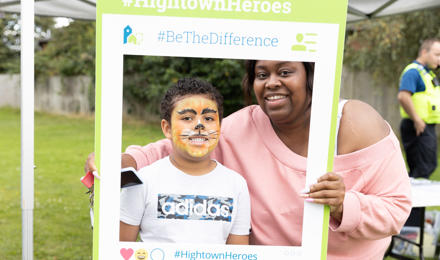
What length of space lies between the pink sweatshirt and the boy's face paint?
0.09 m

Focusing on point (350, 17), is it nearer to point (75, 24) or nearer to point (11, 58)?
point (75, 24)

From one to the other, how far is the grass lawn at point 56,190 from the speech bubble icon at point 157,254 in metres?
0.34

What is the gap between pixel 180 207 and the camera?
135 cm

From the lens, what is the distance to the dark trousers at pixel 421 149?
172 inches

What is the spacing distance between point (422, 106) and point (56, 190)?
4385 mm

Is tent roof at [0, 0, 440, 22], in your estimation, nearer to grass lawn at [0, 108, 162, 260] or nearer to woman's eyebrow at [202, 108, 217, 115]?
grass lawn at [0, 108, 162, 260]

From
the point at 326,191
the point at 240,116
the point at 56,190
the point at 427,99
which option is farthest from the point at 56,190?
the point at 326,191

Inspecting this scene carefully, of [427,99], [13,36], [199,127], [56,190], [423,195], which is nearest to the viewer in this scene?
[199,127]

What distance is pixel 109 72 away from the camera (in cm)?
128

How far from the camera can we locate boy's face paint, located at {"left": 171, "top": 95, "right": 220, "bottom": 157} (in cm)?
137

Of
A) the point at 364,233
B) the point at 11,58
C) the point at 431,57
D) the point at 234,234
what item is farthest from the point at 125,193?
the point at 11,58

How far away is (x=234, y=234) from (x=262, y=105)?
45 centimetres

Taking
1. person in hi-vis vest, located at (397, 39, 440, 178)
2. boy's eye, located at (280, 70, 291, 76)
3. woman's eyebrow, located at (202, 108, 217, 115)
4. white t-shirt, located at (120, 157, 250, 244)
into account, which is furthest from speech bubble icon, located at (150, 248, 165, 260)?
person in hi-vis vest, located at (397, 39, 440, 178)

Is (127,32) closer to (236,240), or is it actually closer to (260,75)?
(260,75)
